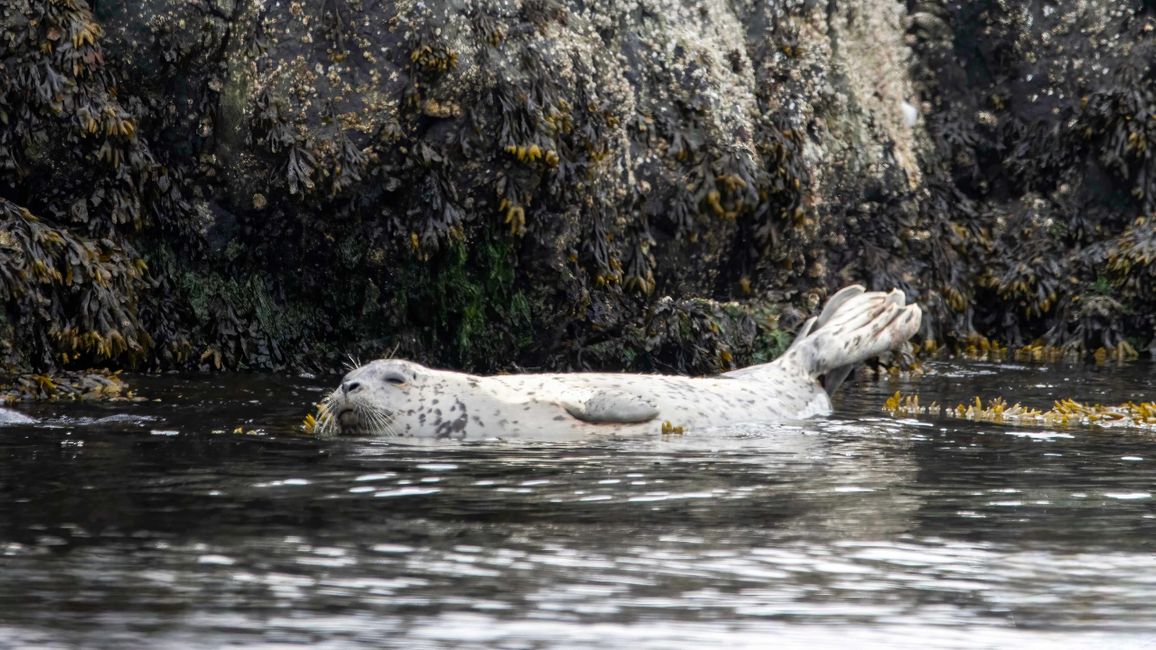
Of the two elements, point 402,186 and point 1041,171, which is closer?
point 402,186

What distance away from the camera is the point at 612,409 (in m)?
7.60

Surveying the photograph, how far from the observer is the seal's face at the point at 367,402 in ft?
24.9

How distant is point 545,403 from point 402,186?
3672 millimetres

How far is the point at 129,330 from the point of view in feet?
33.1

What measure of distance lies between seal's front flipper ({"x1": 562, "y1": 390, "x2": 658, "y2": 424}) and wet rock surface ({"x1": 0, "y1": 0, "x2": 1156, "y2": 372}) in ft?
11.5

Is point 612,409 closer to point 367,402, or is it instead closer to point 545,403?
point 545,403

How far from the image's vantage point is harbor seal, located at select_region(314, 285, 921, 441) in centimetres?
759

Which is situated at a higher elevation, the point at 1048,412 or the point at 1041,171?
the point at 1041,171

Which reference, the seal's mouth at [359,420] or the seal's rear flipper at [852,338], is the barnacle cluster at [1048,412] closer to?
the seal's rear flipper at [852,338]

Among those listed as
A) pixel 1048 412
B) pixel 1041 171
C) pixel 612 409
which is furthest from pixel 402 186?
pixel 1041 171

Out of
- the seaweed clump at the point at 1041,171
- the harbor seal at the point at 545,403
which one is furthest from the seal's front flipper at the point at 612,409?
the seaweed clump at the point at 1041,171

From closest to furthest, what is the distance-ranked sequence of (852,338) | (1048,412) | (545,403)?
(545,403)
(1048,412)
(852,338)

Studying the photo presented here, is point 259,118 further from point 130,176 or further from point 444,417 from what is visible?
point 444,417

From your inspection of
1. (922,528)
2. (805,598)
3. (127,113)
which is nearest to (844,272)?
(127,113)
